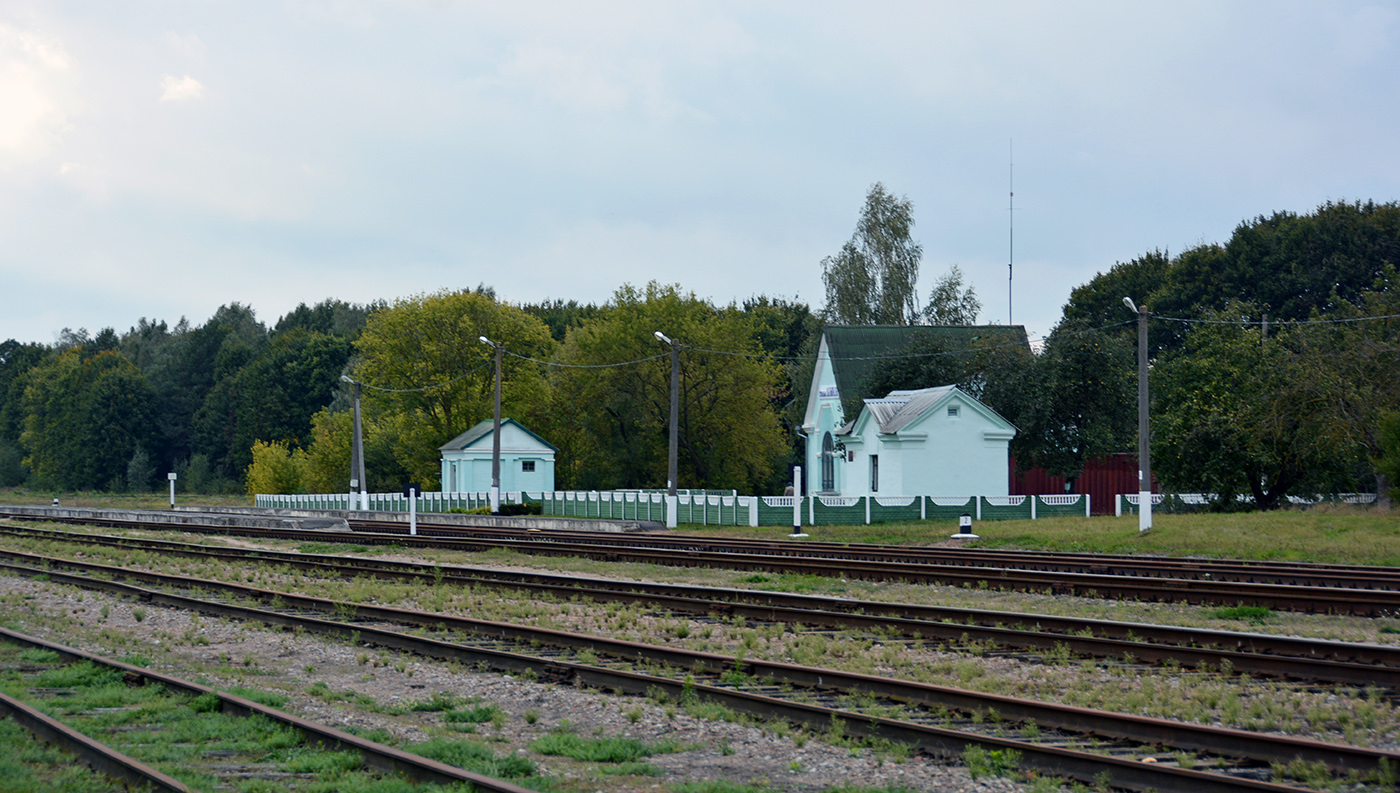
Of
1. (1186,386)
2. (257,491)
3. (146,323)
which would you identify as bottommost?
(257,491)

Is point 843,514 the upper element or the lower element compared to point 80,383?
lower

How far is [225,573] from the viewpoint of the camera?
909 inches

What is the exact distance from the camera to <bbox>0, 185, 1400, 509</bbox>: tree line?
118 feet

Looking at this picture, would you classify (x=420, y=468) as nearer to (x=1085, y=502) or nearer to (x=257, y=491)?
(x=257, y=491)

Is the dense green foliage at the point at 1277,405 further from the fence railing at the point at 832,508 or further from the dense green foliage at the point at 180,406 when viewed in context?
the dense green foliage at the point at 180,406

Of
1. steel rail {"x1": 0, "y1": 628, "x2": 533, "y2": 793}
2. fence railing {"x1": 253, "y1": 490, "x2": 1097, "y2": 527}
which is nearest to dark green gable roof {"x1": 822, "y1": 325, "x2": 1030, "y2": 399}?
fence railing {"x1": 253, "y1": 490, "x2": 1097, "y2": 527}

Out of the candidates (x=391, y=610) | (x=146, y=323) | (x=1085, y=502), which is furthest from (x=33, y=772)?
(x=146, y=323)

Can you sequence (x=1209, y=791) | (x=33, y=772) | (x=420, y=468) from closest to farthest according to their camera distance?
(x=1209, y=791) → (x=33, y=772) → (x=420, y=468)

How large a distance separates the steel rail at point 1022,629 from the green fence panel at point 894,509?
17.9m

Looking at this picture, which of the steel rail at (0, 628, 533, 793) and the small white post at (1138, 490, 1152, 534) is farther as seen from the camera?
the small white post at (1138, 490, 1152, 534)

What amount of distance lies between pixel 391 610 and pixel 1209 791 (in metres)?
11.6

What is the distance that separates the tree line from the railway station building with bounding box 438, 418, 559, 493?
15.6 ft

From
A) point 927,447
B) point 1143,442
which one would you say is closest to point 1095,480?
point 927,447

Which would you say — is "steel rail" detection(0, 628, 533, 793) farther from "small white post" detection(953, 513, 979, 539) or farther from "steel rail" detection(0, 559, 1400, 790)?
"small white post" detection(953, 513, 979, 539)
